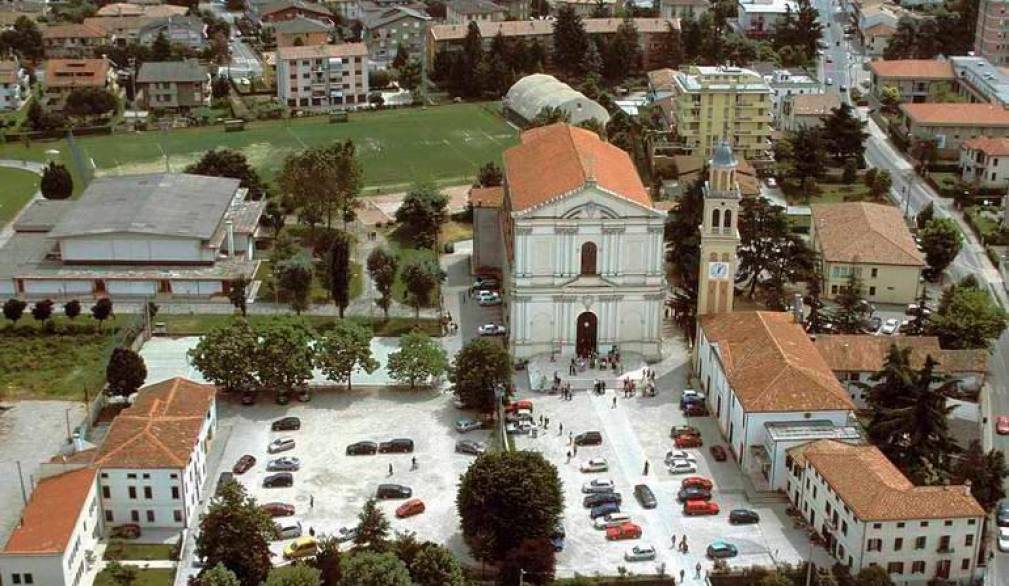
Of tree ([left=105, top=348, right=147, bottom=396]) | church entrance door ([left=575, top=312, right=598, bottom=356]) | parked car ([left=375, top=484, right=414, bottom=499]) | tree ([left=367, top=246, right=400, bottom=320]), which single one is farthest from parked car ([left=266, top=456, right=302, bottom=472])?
tree ([left=367, top=246, right=400, bottom=320])

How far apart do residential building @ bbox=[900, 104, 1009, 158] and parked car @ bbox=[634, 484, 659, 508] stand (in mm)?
58079

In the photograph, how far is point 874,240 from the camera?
74.1 meters

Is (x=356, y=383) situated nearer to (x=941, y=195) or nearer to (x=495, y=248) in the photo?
(x=495, y=248)

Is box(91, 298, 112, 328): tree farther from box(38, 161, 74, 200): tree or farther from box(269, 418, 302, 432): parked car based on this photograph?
box(38, 161, 74, 200): tree

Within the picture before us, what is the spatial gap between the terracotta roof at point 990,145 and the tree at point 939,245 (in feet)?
58.0

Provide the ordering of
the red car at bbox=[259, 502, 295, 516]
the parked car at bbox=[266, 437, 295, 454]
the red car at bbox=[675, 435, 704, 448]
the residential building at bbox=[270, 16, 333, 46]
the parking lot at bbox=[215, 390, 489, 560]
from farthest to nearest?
the residential building at bbox=[270, 16, 333, 46] < the red car at bbox=[675, 435, 704, 448] < the parked car at bbox=[266, 437, 295, 454] < the parking lot at bbox=[215, 390, 489, 560] < the red car at bbox=[259, 502, 295, 516]

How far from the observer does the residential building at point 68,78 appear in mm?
119250

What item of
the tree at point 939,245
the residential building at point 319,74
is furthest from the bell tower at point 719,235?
the residential building at point 319,74

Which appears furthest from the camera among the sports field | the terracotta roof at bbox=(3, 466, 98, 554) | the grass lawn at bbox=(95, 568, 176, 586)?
the sports field

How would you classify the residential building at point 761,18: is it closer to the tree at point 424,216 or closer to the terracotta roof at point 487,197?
the tree at point 424,216

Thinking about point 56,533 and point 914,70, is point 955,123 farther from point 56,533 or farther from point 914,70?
point 56,533

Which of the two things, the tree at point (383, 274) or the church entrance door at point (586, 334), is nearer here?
the church entrance door at point (586, 334)

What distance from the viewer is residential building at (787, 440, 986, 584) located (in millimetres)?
46281

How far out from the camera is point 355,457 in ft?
184
